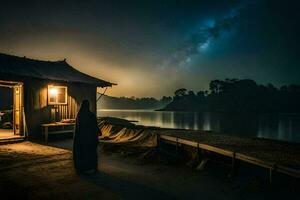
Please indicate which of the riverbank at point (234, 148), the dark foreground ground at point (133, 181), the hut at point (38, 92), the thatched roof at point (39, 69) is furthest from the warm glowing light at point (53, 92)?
the dark foreground ground at point (133, 181)

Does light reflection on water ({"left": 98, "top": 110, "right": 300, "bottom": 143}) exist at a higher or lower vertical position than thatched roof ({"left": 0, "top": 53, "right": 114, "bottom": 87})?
lower

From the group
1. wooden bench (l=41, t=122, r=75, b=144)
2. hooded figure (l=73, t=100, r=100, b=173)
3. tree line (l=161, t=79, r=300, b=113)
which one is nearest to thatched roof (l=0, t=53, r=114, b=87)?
wooden bench (l=41, t=122, r=75, b=144)

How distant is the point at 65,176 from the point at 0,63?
443 inches

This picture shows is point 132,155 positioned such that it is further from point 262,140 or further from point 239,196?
point 262,140

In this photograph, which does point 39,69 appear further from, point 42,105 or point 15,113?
point 15,113

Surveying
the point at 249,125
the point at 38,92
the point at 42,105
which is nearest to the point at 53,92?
the point at 38,92

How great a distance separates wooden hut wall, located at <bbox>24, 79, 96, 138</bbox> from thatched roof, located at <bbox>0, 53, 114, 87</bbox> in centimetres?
56

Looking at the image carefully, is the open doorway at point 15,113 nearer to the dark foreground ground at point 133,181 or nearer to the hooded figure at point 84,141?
the dark foreground ground at point 133,181

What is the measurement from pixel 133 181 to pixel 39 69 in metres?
12.8

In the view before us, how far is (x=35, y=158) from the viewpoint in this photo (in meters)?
10.2

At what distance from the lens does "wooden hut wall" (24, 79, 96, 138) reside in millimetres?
14953

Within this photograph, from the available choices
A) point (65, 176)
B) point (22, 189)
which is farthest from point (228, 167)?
point (22, 189)

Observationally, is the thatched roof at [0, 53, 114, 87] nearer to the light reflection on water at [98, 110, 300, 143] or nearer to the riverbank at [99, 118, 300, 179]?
the riverbank at [99, 118, 300, 179]

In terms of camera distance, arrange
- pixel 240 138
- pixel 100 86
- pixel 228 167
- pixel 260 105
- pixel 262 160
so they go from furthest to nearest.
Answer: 1. pixel 260 105
2. pixel 100 86
3. pixel 240 138
4. pixel 228 167
5. pixel 262 160
